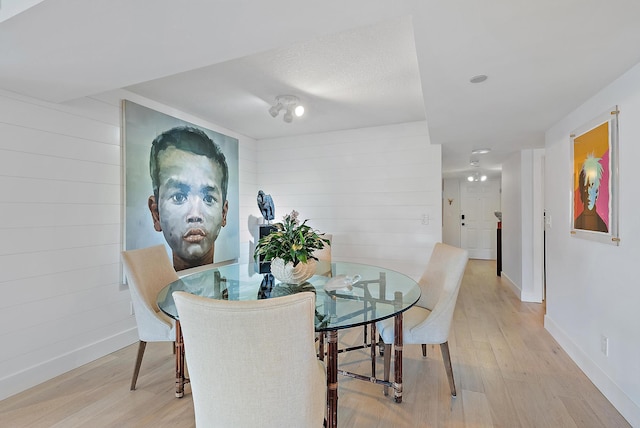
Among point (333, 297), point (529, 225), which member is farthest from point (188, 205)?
point (529, 225)

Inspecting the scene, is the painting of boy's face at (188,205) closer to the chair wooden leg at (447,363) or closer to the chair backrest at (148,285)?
the chair backrest at (148,285)

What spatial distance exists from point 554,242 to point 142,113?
13.6 feet

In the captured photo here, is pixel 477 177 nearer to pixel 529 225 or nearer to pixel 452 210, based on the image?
pixel 452 210

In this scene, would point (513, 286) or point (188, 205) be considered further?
point (513, 286)

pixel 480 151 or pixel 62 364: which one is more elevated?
pixel 480 151

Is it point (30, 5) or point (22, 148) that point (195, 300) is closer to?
point (30, 5)

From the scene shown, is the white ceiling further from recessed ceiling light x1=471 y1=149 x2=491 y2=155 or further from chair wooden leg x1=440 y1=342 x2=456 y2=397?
chair wooden leg x1=440 y1=342 x2=456 y2=397

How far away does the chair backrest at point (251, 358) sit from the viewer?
0.94m

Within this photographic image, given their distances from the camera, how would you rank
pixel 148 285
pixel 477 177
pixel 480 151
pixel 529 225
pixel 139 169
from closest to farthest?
pixel 148 285 < pixel 139 169 < pixel 529 225 < pixel 480 151 < pixel 477 177

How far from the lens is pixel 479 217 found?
24.8ft

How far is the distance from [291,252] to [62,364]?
6.68ft

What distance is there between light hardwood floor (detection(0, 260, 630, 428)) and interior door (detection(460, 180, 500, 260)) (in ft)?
16.6

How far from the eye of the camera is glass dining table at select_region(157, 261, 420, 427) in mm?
1474

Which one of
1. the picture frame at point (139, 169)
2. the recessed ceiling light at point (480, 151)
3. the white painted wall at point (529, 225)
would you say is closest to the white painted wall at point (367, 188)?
the recessed ceiling light at point (480, 151)
